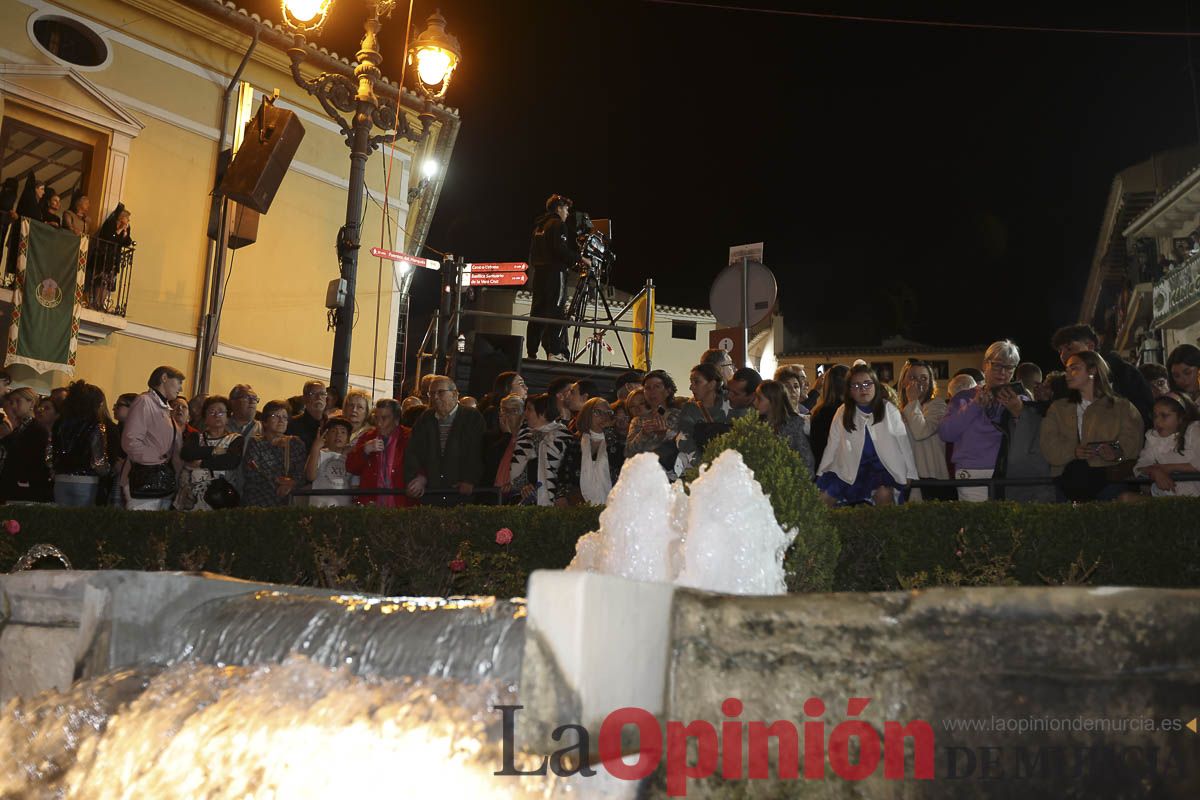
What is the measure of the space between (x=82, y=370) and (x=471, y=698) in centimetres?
1627

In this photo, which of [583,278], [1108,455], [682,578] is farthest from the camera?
[583,278]

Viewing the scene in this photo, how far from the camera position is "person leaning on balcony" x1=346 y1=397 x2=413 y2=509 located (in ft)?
28.2

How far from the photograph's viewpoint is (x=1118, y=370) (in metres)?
7.39

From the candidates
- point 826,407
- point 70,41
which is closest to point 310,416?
point 826,407

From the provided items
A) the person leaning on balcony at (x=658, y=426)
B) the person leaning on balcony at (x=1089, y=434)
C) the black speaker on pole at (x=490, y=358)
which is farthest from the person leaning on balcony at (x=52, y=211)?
the person leaning on balcony at (x=1089, y=434)

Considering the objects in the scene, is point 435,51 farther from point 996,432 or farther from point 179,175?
point 179,175

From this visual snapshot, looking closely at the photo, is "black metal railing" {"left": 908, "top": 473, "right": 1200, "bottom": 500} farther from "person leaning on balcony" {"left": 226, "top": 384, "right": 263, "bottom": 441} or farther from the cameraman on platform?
the cameraman on platform

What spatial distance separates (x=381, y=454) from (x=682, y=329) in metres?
32.6

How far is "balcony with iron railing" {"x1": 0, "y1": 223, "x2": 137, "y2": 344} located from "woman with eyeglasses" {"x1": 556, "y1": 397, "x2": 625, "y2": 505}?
39.8ft

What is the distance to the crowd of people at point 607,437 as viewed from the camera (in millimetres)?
6734

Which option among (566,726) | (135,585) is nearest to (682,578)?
(566,726)

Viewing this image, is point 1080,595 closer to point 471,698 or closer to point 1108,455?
point 471,698

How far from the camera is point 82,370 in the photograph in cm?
1675

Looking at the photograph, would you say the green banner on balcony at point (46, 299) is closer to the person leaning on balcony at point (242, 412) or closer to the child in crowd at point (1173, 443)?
the person leaning on balcony at point (242, 412)
